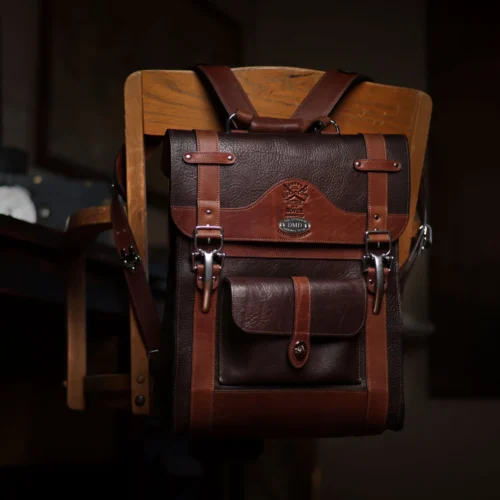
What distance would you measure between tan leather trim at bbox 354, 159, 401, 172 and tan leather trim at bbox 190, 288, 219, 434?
30 centimetres

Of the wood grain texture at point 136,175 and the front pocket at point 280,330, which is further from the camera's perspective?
the wood grain texture at point 136,175

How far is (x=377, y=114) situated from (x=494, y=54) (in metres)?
2.84

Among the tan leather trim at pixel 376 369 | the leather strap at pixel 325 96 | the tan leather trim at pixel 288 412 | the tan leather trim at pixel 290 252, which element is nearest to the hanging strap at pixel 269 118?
the leather strap at pixel 325 96

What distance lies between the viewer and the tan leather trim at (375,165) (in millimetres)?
1244

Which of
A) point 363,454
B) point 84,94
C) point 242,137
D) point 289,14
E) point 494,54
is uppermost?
point 289,14

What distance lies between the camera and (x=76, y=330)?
4.89 ft

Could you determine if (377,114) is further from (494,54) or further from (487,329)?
(494,54)

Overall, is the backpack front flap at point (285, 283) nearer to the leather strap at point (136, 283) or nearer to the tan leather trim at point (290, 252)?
the tan leather trim at point (290, 252)

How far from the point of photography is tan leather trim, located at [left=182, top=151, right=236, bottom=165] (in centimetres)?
120

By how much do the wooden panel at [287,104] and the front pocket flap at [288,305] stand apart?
25 cm

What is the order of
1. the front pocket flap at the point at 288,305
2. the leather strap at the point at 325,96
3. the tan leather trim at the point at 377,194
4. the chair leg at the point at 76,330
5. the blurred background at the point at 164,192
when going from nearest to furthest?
the front pocket flap at the point at 288,305, the tan leather trim at the point at 377,194, the leather strap at the point at 325,96, the chair leg at the point at 76,330, the blurred background at the point at 164,192

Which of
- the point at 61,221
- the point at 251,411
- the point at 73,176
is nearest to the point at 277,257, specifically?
the point at 251,411

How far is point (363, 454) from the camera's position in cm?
348

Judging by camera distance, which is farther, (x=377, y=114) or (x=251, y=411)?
(x=377, y=114)
